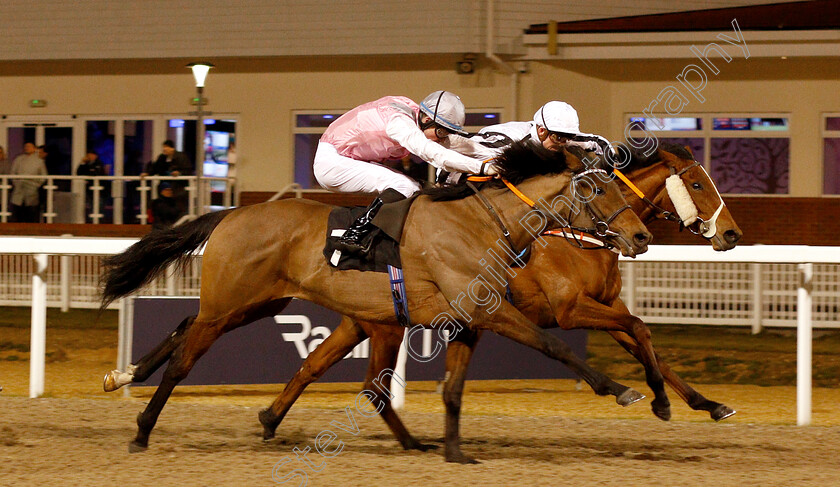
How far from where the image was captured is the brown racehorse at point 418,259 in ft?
14.8

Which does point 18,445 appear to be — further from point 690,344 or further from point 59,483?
point 690,344

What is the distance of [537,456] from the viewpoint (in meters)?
4.77

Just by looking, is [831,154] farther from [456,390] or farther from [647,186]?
[456,390]

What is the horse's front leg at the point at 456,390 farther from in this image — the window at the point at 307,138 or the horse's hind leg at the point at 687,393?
the window at the point at 307,138

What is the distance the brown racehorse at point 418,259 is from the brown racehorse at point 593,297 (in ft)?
1.35

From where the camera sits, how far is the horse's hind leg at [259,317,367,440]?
5.11m

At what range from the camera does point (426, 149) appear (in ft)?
15.2

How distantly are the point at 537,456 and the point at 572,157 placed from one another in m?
1.39

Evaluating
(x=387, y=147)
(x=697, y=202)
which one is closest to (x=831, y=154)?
(x=697, y=202)

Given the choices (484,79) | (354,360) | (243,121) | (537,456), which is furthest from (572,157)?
(243,121)

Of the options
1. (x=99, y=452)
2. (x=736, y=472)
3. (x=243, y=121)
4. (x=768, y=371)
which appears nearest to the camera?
(x=736, y=472)

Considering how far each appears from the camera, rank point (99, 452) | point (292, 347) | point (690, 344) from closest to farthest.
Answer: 1. point (99, 452)
2. point (292, 347)
3. point (690, 344)

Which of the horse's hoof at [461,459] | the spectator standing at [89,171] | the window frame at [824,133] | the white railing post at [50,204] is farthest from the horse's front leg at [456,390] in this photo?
the white railing post at [50,204]

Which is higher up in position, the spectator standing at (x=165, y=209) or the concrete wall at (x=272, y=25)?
the concrete wall at (x=272, y=25)
